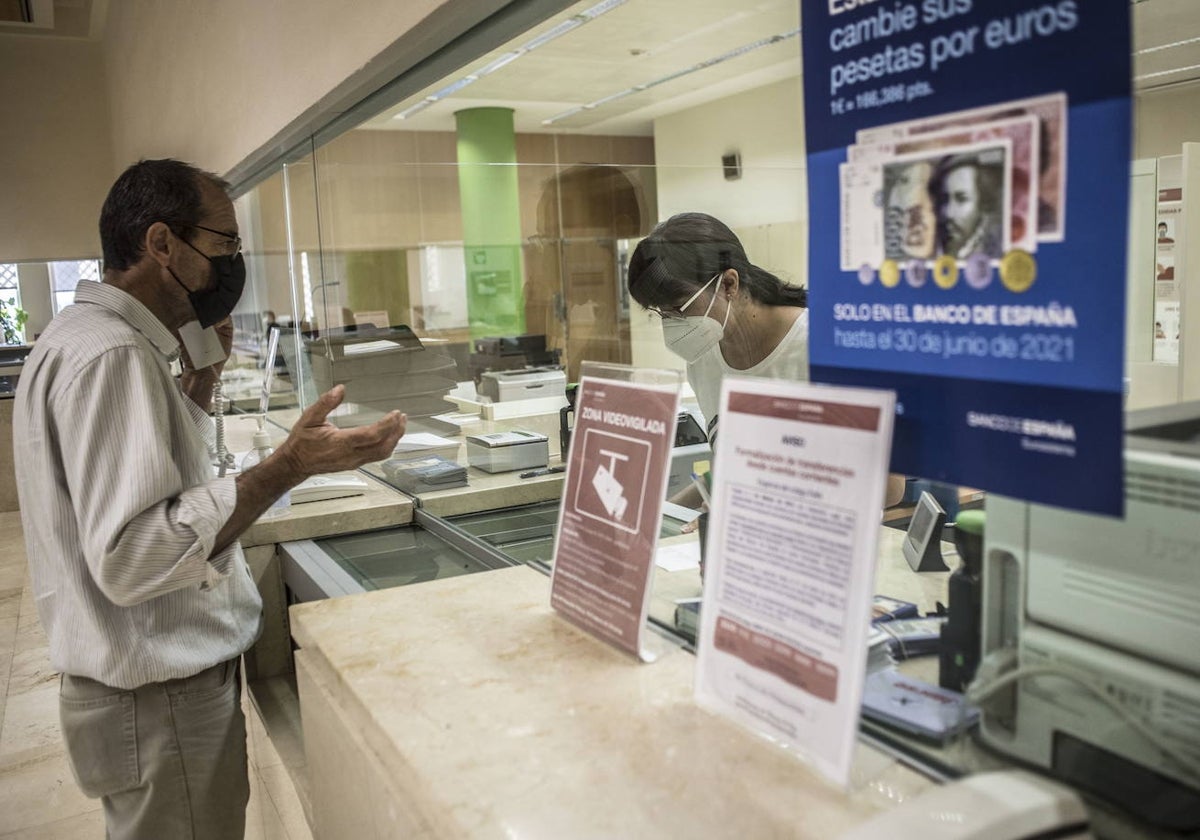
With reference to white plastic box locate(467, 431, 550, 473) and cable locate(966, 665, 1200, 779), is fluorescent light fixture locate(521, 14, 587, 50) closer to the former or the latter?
white plastic box locate(467, 431, 550, 473)

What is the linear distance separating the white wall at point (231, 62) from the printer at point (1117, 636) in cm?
162

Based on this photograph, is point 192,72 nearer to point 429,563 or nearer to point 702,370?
point 429,563

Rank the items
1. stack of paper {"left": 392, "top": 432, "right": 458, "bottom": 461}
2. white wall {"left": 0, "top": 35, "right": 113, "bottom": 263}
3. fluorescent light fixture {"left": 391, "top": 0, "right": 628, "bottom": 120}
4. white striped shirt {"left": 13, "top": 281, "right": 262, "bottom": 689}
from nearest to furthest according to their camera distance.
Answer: white striped shirt {"left": 13, "top": 281, "right": 262, "bottom": 689} < fluorescent light fixture {"left": 391, "top": 0, "right": 628, "bottom": 120} < stack of paper {"left": 392, "top": 432, "right": 458, "bottom": 461} < white wall {"left": 0, "top": 35, "right": 113, "bottom": 263}

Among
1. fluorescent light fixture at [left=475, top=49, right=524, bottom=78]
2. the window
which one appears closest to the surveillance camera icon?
fluorescent light fixture at [left=475, top=49, right=524, bottom=78]

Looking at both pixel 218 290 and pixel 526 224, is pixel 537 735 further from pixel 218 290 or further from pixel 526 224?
pixel 526 224

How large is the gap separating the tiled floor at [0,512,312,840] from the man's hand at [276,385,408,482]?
5.12 ft

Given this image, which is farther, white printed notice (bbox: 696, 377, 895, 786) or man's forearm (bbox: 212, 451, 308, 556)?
man's forearm (bbox: 212, 451, 308, 556)

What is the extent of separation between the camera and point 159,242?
1.75 metres

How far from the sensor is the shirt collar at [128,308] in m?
1.69

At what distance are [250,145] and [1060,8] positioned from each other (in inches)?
152

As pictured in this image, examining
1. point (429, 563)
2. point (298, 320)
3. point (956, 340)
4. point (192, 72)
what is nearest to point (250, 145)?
point (298, 320)

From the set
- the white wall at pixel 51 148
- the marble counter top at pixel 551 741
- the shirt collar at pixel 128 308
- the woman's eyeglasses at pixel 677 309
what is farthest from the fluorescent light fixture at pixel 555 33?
the white wall at pixel 51 148

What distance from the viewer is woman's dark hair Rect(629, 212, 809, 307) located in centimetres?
198

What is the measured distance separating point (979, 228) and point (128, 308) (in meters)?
1.46
